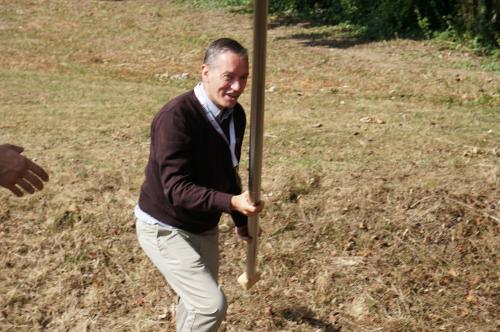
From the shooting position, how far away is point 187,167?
10.3 ft

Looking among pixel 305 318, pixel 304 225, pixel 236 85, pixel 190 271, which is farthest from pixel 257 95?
pixel 304 225

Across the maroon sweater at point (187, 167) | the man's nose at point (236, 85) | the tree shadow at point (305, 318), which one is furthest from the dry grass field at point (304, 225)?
the man's nose at point (236, 85)

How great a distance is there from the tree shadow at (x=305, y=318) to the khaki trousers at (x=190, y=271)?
1444 mm

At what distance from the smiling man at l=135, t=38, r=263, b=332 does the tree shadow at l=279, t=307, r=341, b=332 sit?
1412mm

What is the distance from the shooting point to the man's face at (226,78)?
318cm

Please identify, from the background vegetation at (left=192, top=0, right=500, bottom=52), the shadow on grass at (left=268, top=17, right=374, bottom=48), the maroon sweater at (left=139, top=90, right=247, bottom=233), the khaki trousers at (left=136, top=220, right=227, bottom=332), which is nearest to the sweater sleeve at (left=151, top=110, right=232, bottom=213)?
the maroon sweater at (left=139, top=90, right=247, bottom=233)

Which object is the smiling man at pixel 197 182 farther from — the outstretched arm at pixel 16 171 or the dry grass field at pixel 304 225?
the dry grass field at pixel 304 225

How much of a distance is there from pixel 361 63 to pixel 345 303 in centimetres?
708

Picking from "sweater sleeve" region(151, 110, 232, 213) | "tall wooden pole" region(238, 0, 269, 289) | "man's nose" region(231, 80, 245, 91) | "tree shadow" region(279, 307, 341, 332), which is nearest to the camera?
"tall wooden pole" region(238, 0, 269, 289)

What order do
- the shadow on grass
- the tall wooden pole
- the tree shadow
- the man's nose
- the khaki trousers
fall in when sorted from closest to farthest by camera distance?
the tall wooden pole < the man's nose < the khaki trousers < the tree shadow < the shadow on grass

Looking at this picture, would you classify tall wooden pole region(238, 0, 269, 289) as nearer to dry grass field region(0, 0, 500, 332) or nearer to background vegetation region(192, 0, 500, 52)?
dry grass field region(0, 0, 500, 332)

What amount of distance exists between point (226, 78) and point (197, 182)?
1.63 ft

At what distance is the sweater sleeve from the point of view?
3.10 m

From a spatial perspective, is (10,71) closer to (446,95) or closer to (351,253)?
(446,95)
